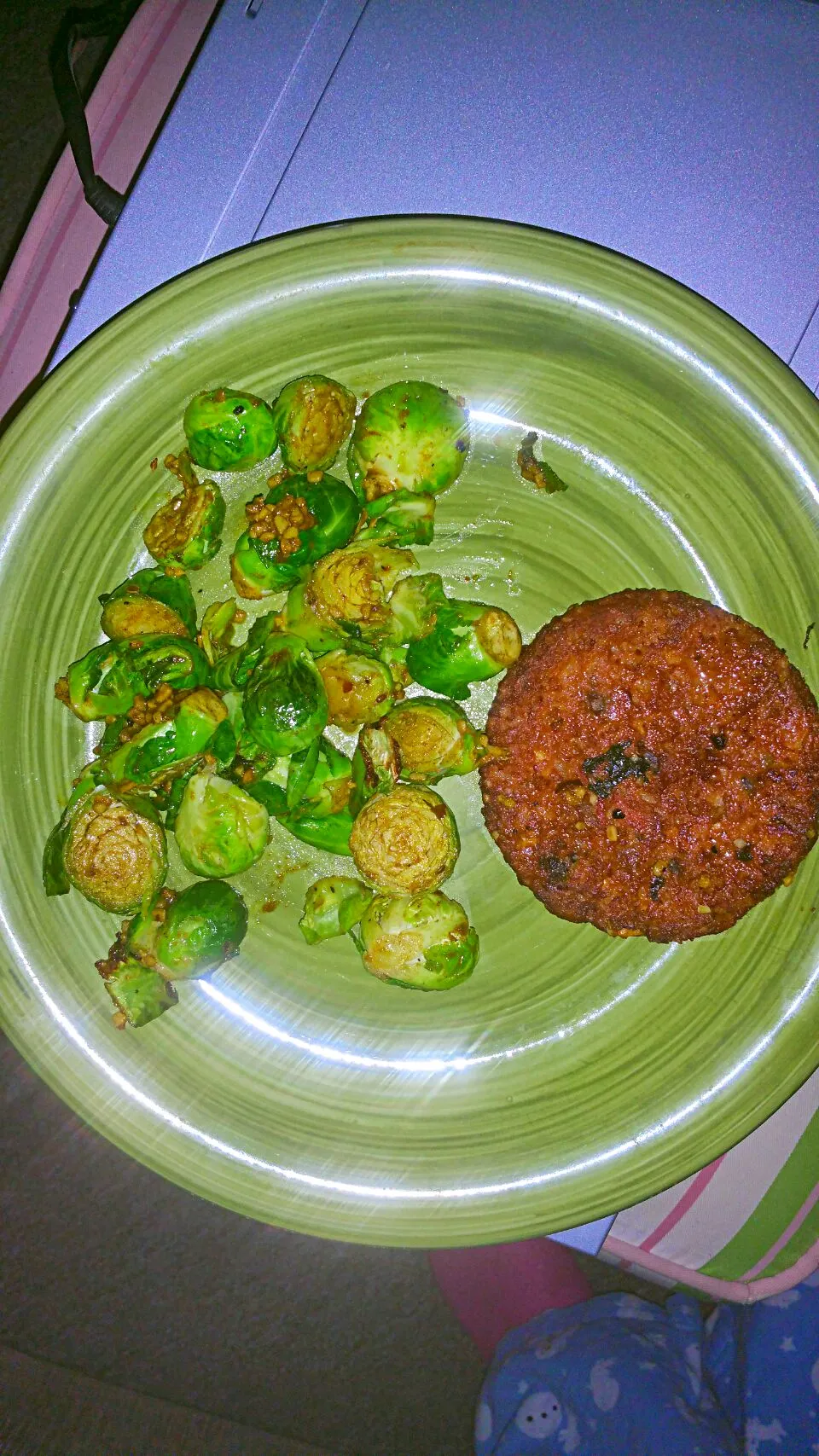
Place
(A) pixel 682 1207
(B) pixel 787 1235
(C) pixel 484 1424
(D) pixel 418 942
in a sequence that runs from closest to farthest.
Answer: (D) pixel 418 942, (A) pixel 682 1207, (B) pixel 787 1235, (C) pixel 484 1424

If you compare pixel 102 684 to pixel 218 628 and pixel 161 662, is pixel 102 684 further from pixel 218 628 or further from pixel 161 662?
pixel 218 628

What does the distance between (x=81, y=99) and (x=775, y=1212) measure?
3.70 meters

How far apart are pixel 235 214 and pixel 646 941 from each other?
2.05 meters

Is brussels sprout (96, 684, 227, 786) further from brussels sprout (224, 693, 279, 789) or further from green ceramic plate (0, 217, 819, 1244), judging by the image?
green ceramic plate (0, 217, 819, 1244)

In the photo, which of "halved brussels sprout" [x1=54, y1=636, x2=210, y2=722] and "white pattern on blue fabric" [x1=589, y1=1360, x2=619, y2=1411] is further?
"white pattern on blue fabric" [x1=589, y1=1360, x2=619, y2=1411]

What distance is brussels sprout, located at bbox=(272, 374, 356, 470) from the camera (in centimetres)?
224

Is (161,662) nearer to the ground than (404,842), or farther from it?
farther from it

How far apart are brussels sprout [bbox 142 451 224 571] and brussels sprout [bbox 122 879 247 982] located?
80cm

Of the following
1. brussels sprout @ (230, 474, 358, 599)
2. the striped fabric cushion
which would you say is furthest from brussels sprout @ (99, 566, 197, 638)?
the striped fabric cushion

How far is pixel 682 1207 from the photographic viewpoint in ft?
9.98

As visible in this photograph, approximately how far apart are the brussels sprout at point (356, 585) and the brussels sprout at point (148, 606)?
0.30 metres

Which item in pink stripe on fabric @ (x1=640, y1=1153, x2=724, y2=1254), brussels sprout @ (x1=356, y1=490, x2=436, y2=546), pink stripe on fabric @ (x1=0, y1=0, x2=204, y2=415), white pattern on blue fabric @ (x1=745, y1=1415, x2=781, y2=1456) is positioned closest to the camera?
brussels sprout @ (x1=356, y1=490, x2=436, y2=546)

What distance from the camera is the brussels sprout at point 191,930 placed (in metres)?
2.30

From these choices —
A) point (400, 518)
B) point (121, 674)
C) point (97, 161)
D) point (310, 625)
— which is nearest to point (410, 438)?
point (400, 518)
